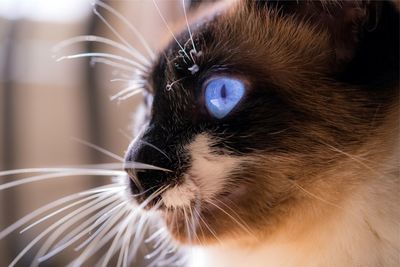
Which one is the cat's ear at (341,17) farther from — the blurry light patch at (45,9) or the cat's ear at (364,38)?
the blurry light patch at (45,9)

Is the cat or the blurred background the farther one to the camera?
the blurred background

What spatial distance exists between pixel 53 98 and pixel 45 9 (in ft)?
1.04

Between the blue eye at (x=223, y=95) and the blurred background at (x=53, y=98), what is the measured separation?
0.42 meters

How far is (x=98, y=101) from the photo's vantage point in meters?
1.36

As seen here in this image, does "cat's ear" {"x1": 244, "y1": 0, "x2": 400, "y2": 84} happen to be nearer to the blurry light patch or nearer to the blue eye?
the blue eye

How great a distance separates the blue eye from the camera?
69 cm

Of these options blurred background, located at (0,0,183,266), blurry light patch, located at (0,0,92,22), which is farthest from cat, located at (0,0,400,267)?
blurry light patch, located at (0,0,92,22)

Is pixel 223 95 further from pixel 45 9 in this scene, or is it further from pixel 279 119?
pixel 45 9

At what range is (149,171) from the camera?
709 mm

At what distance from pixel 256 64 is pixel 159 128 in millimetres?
153

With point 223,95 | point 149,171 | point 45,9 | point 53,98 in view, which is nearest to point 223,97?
point 223,95

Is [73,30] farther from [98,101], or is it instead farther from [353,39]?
[353,39]

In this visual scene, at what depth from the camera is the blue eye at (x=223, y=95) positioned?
0.69m

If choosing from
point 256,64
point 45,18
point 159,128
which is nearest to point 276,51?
point 256,64
